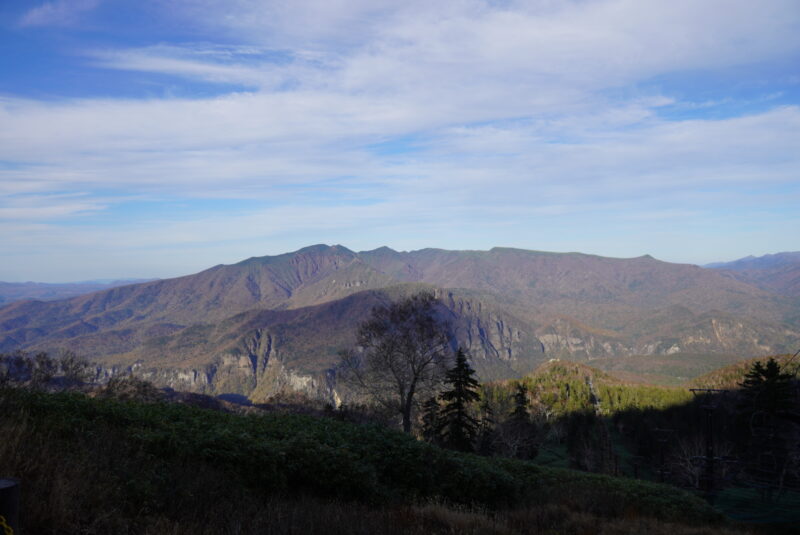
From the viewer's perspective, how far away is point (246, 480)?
32.5 ft

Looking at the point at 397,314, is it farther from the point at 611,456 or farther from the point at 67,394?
the point at 611,456

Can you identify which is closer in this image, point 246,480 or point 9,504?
point 9,504

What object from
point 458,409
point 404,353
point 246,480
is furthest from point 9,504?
point 458,409

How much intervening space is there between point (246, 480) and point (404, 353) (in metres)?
29.1

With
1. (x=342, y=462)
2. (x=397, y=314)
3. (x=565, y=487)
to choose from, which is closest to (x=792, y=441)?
(x=397, y=314)

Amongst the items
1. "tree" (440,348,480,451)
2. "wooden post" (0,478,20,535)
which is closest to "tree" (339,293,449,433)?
"tree" (440,348,480,451)

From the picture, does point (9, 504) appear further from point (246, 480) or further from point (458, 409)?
point (458, 409)

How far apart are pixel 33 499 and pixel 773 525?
728 inches

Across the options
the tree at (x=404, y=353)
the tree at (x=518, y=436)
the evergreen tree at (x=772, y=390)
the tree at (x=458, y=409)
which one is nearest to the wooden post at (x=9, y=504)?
the tree at (x=404, y=353)

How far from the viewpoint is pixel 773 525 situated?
564 inches

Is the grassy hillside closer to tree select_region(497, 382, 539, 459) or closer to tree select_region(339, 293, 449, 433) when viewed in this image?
tree select_region(339, 293, 449, 433)

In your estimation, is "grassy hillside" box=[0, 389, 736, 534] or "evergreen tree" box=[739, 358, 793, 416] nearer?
"grassy hillside" box=[0, 389, 736, 534]

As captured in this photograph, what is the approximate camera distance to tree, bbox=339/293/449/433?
38.5 m

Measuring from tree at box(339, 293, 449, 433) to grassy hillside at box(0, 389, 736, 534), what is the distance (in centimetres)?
2235
